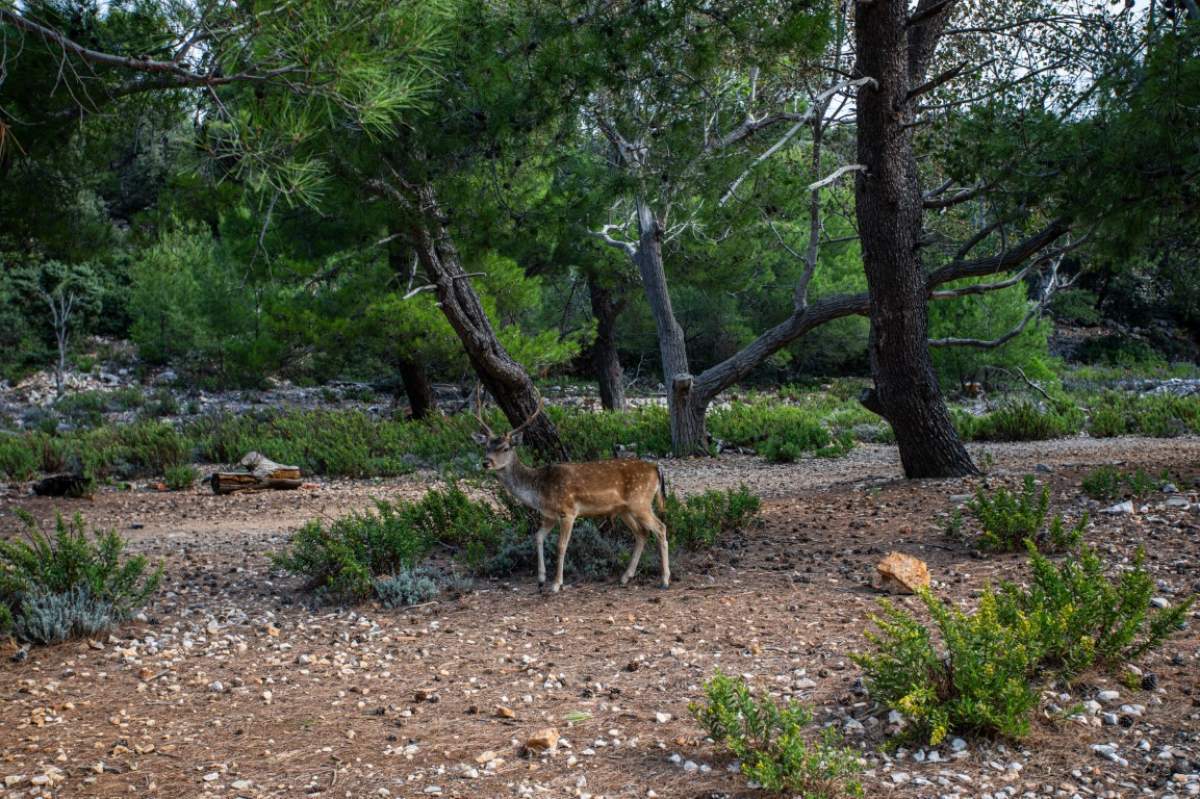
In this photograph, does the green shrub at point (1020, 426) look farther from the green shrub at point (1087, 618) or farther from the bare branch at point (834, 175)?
the green shrub at point (1087, 618)

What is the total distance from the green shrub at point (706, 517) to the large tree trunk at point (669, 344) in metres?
5.39

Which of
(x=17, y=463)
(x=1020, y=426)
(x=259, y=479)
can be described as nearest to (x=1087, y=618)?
(x=259, y=479)

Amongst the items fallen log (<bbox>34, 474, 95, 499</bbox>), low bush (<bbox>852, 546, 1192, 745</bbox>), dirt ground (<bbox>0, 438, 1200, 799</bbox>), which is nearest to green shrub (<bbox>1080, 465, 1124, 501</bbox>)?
dirt ground (<bbox>0, 438, 1200, 799</bbox>)

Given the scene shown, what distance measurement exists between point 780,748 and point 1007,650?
1019mm

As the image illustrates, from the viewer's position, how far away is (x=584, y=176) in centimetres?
1185

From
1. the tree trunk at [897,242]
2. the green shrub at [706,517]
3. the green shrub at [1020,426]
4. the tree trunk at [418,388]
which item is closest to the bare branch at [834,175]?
the tree trunk at [897,242]

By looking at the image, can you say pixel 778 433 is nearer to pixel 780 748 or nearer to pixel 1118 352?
pixel 780 748

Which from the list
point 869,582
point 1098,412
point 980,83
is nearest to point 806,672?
point 869,582

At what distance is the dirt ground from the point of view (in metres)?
3.71

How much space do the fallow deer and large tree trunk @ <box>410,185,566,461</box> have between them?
3130 millimetres

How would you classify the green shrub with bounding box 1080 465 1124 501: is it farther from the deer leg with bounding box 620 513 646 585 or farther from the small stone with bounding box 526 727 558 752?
the small stone with bounding box 526 727 558 752

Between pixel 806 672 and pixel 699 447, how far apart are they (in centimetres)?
852

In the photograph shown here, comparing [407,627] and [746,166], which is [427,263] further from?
[407,627]

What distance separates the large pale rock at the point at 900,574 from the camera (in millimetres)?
5676
